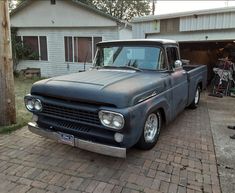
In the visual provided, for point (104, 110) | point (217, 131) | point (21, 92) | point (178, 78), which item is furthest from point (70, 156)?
point (21, 92)

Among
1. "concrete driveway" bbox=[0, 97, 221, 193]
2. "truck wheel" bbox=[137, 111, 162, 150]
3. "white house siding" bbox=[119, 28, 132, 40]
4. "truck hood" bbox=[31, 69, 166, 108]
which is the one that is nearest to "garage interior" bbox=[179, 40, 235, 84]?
"white house siding" bbox=[119, 28, 132, 40]

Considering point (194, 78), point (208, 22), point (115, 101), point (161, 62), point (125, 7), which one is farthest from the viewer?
point (125, 7)

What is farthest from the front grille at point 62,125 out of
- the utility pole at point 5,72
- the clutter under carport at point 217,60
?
the clutter under carport at point 217,60

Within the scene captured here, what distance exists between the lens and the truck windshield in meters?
4.88

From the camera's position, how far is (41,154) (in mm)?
4363

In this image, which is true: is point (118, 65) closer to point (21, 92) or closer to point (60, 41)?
point (21, 92)

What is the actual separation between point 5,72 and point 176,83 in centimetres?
369

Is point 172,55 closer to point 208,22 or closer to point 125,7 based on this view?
point 208,22

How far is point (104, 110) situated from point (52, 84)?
1134 millimetres

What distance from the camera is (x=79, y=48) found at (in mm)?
13664

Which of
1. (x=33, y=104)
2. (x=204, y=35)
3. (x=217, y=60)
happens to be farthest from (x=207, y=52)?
(x=33, y=104)

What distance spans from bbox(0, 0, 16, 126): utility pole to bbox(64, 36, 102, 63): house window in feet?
26.0

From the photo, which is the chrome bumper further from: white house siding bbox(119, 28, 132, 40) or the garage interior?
the garage interior

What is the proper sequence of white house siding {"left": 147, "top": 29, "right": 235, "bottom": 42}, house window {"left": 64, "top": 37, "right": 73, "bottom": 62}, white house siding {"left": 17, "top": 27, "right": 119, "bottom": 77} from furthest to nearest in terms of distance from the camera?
house window {"left": 64, "top": 37, "right": 73, "bottom": 62} → white house siding {"left": 17, "top": 27, "right": 119, "bottom": 77} → white house siding {"left": 147, "top": 29, "right": 235, "bottom": 42}
